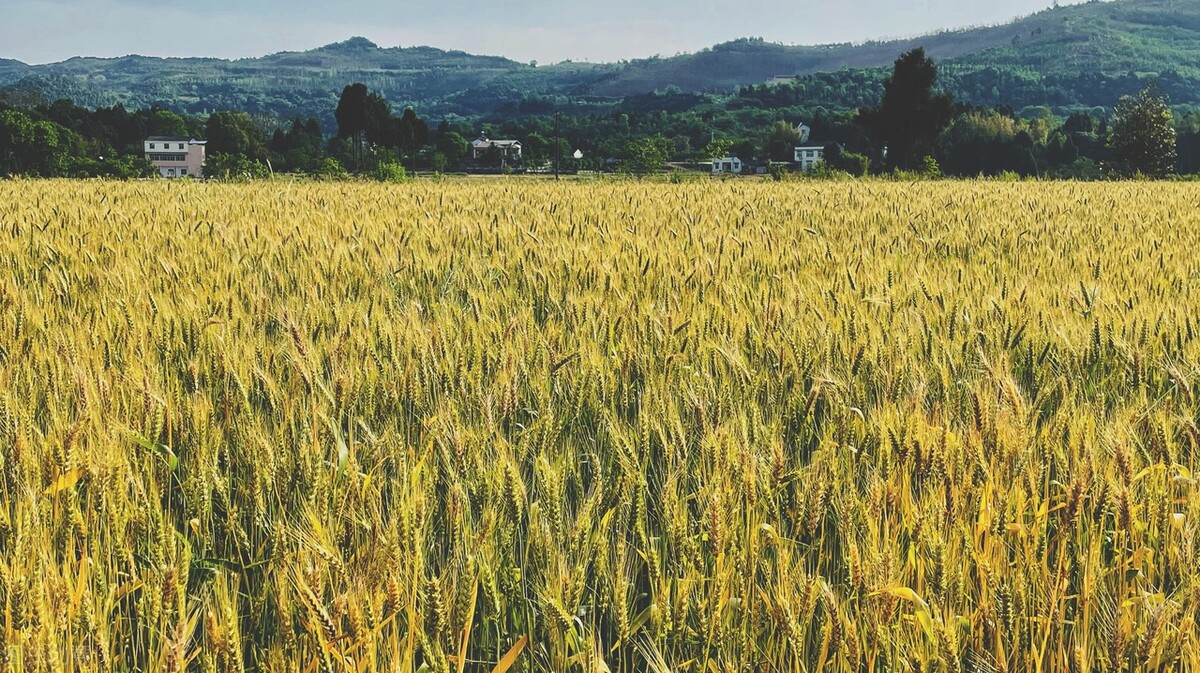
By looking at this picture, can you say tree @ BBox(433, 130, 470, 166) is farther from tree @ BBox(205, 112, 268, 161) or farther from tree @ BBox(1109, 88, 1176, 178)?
tree @ BBox(1109, 88, 1176, 178)

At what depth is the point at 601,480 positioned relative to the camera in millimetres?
1674

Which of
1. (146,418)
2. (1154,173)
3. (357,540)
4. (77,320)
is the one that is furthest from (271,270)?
(1154,173)

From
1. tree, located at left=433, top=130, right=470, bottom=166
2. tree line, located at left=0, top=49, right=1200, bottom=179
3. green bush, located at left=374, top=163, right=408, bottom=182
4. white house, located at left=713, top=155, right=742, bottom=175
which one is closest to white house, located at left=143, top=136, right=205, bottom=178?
tree line, located at left=0, top=49, right=1200, bottom=179

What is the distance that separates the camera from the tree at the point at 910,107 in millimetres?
52031

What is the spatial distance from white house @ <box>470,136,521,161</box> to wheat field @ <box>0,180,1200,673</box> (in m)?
128

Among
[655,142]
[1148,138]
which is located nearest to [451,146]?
[655,142]

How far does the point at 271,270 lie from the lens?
13.3 feet

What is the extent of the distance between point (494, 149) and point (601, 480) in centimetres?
13286

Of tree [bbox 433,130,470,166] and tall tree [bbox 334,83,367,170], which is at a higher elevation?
→ tall tree [bbox 334,83,367,170]

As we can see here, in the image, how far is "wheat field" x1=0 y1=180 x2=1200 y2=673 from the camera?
1242 millimetres

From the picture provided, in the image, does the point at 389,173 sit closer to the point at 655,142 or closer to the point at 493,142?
the point at 655,142

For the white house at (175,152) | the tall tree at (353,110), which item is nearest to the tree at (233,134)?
the white house at (175,152)

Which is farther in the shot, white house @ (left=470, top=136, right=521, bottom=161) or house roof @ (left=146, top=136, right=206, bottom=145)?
house roof @ (left=146, top=136, right=206, bottom=145)

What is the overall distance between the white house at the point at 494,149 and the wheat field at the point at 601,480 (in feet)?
421
